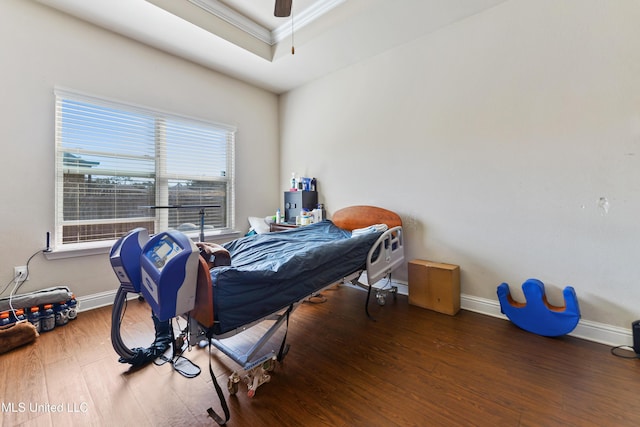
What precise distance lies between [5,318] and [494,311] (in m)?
3.95

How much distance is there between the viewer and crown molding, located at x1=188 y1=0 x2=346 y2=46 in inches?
99.3

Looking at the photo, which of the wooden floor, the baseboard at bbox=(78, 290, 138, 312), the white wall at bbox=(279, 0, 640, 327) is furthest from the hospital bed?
the baseboard at bbox=(78, 290, 138, 312)

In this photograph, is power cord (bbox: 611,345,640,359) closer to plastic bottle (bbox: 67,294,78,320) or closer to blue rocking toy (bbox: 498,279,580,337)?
blue rocking toy (bbox: 498,279,580,337)

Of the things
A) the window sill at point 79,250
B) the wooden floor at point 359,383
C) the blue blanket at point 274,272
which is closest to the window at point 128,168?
the window sill at point 79,250

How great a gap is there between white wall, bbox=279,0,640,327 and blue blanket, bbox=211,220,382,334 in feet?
3.05

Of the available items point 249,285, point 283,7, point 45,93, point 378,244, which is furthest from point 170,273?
point 45,93

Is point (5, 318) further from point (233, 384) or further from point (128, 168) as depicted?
point (233, 384)

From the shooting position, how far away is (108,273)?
8.73 feet

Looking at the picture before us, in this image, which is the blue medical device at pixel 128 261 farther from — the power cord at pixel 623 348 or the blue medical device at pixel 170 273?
the power cord at pixel 623 348

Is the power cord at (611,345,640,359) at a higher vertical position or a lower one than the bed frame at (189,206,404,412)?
lower

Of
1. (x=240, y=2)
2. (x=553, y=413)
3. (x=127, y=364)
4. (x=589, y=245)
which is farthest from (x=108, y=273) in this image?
(x=589, y=245)

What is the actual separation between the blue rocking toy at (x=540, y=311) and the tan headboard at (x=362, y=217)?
3.77 feet

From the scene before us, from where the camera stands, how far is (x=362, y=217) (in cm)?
308

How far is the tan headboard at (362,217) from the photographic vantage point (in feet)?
9.45
